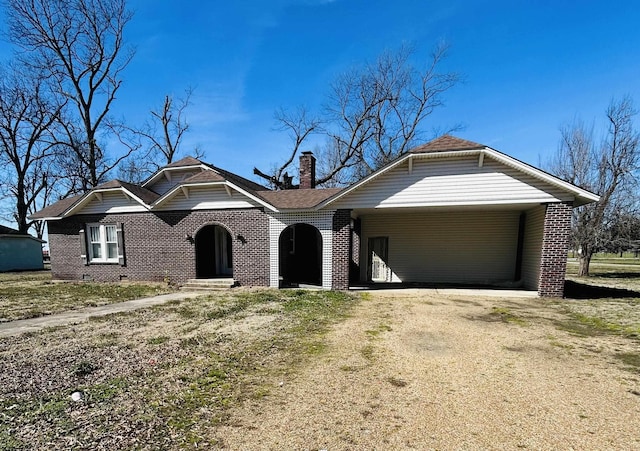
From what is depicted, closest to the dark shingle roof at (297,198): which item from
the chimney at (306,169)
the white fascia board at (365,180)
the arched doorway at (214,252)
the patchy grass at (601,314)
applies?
the white fascia board at (365,180)

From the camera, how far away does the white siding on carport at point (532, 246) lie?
412 inches

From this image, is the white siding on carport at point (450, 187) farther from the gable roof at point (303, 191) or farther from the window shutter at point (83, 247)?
the window shutter at point (83, 247)

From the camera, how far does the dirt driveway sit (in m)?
2.68

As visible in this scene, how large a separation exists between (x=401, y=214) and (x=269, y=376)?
11.0 meters

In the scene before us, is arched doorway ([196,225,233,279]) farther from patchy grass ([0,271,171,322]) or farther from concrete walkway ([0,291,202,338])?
concrete walkway ([0,291,202,338])

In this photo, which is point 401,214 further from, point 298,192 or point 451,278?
point 298,192

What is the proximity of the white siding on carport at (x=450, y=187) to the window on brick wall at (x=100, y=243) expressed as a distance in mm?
10400

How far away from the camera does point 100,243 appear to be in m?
13.8

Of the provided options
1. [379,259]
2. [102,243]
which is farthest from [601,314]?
[102,243]

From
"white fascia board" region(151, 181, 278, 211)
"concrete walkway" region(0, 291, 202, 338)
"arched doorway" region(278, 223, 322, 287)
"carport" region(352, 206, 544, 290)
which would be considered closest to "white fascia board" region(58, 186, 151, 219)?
"white fascia board" region(151, 181, 278, 211)

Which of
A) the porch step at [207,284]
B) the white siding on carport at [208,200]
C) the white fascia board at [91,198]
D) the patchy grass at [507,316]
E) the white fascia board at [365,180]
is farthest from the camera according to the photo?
the white fascia board at [91,198]

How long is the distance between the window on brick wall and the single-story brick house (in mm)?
47

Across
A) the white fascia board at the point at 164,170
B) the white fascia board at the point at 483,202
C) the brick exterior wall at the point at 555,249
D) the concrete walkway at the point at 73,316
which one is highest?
the white fascia board at the point at 164,170

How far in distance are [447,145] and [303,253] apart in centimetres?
812
